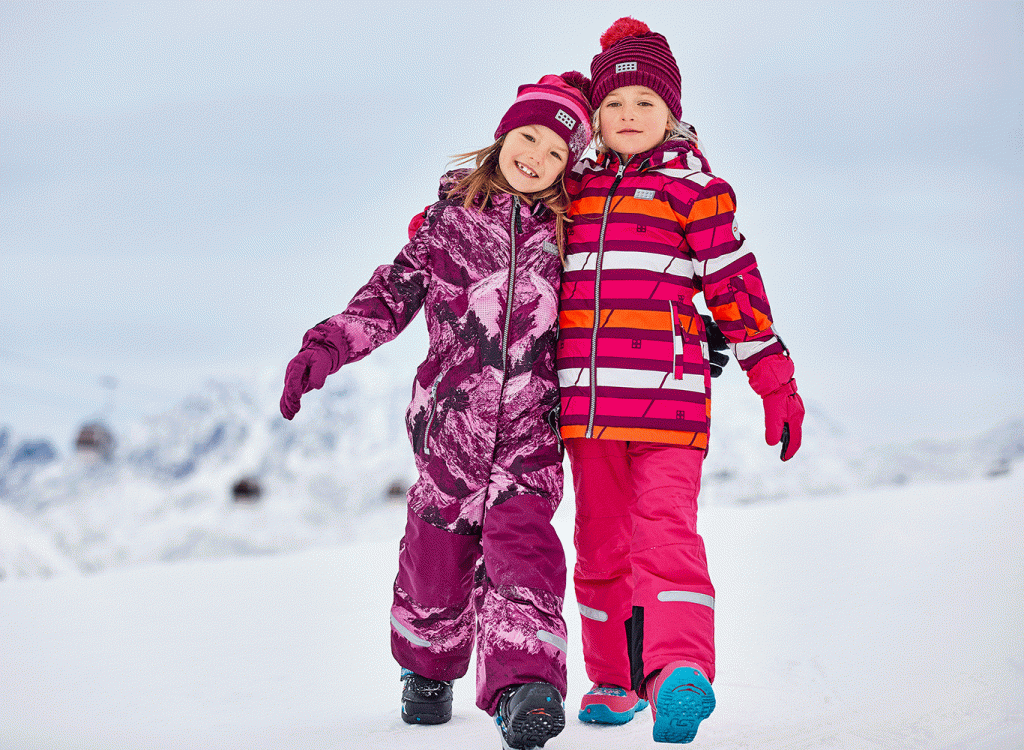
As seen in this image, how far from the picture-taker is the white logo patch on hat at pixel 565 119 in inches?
77.6

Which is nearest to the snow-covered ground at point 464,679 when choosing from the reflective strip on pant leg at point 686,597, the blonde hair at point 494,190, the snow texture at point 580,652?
the snow texture at point 580,652

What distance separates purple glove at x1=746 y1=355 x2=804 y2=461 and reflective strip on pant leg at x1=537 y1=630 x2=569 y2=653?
0.68 metres

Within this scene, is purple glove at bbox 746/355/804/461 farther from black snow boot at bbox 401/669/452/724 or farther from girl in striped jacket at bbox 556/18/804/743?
black snow boot at bbox 401/669/452/724

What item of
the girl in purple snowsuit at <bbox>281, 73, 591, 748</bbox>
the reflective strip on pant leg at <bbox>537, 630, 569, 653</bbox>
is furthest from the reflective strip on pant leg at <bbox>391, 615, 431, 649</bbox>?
the reflective strip on pant leg at <bbox>537, 630, 569, 653</bbox>

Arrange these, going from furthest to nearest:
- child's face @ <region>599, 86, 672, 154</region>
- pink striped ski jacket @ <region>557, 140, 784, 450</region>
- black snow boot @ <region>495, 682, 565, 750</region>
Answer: child's face @ <region>599, 86, 672, 154</region> < pink striped ski jacket @ <region>557, 140, 784, 450</region> < black snow boot @ <region>495, 682, 565, 750</region>

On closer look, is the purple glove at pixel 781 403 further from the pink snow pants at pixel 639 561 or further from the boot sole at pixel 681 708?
the boot sole at pixel 681 708

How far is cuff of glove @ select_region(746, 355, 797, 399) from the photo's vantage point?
1870 mm

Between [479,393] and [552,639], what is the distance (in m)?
0.57

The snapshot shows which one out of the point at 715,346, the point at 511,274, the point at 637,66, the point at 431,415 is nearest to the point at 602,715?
the point at 431,415

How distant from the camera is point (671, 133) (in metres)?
2.13

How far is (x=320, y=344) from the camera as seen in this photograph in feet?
5.93

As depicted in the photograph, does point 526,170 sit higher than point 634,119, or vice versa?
point 634,119

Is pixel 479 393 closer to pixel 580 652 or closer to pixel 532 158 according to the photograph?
pixel 532 158

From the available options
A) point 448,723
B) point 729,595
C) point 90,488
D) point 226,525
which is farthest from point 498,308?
point 90,488
